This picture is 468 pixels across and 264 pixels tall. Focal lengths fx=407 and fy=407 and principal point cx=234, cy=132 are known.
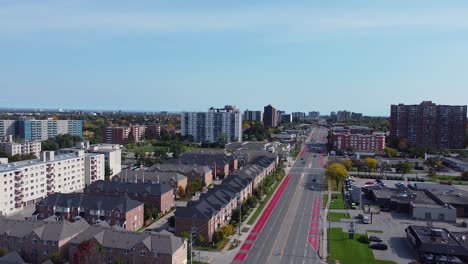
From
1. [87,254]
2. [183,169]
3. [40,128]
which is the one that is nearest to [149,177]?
[183,169]

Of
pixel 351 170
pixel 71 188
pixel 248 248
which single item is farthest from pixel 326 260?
pixel 351 170

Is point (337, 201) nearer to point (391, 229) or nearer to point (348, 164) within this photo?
point (391, 229)

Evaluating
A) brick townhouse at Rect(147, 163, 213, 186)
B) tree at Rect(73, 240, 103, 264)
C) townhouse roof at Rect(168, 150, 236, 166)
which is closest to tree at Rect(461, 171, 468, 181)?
townhouse roof at Rect(168, 150, 236, 166)

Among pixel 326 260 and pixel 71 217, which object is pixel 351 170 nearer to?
pixel 326 260

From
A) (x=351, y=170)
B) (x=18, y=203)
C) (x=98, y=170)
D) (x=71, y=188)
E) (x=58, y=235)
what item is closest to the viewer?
(x=58, y=235)

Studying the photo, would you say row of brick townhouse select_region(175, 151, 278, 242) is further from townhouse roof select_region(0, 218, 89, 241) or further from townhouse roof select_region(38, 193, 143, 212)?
townhouse roof select_region(0, 218, 89, 241)

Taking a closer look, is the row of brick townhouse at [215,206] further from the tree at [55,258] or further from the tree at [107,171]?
the tree at [107,171]

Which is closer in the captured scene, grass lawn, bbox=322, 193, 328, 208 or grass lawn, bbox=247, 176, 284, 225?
grass lawn, bbox=247, 176, 284, 225
